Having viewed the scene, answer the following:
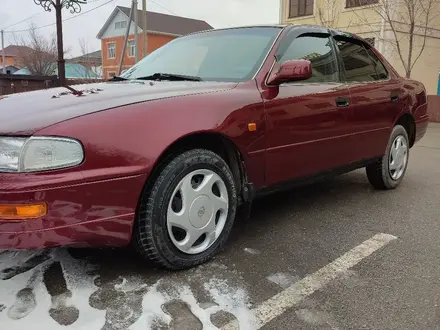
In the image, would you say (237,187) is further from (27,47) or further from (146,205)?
(27,47)

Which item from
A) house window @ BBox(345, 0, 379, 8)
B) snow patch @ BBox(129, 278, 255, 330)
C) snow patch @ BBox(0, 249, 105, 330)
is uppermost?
house window @ BBox(345, 0, 379, 8)

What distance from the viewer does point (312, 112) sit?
131 inches

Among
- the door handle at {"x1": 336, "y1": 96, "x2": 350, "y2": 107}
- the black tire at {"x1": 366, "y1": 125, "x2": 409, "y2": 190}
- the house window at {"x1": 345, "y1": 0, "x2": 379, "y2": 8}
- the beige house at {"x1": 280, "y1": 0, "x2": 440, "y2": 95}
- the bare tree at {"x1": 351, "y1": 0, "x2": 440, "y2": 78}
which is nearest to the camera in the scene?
the door handle at {"x1": 336, "y1": 96, "x2": 350, "y2": 107}

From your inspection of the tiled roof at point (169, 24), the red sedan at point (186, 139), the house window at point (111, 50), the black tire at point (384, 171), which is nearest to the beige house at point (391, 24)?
the black tire at point (384, 171)

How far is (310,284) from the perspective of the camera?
8.31 ft

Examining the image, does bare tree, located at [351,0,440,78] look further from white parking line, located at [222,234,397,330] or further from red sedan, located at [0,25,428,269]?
white parking line, located at [222,234,397,330]

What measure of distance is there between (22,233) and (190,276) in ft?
3.16

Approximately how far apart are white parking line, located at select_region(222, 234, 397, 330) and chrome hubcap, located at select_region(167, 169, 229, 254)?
0.57 meters

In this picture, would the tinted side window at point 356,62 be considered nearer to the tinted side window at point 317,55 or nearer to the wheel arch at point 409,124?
the tinted side window at point 317,55

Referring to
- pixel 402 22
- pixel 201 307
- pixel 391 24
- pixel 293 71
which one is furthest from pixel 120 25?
pixel 201 307

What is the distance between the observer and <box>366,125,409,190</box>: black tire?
4.45m

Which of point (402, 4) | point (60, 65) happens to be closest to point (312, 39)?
point (60, 65)

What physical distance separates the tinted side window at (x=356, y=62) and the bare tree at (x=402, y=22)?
13160 millimetres

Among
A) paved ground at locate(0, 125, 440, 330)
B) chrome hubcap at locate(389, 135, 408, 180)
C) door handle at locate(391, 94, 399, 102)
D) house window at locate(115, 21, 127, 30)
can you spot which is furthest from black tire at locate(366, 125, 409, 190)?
house window at locate(115, 21, 127, 30)
